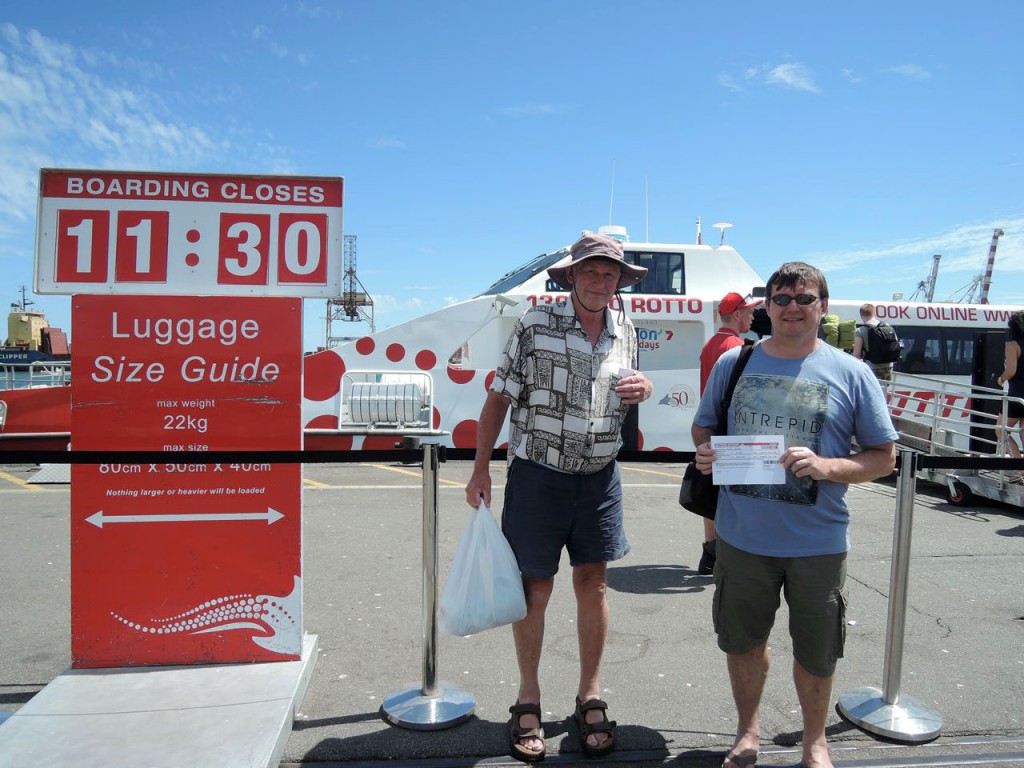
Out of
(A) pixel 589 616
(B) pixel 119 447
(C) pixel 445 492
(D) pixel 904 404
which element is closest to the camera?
(A) pixel 589 616

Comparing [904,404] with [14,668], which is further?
[904,404]

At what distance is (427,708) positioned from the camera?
10.6 feet

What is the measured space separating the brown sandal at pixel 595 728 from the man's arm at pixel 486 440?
36.4 inches

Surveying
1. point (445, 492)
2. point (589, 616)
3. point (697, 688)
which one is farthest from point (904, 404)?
point (589, 616)

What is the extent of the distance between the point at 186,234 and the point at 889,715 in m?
3.77

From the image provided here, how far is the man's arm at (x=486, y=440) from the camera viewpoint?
9.64ft

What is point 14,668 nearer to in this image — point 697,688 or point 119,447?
point 119,447

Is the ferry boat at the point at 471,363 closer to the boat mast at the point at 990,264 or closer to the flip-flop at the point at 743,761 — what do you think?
the flip-flop at the point at 743,761

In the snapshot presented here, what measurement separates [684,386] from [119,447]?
9251 millimetres

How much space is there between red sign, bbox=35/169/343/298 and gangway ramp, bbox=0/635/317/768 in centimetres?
172

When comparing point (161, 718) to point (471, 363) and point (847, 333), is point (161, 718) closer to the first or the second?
point (471, 363)

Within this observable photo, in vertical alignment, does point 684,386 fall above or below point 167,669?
above

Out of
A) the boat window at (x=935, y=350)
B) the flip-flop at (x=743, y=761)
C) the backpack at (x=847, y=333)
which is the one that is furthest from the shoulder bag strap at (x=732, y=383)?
the boat window at (x=935, y=350)

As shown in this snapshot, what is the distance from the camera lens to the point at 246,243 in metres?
3.48
